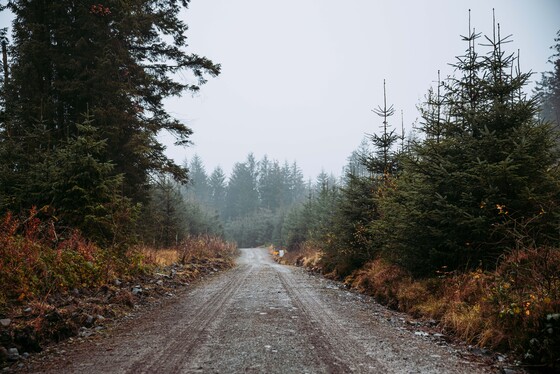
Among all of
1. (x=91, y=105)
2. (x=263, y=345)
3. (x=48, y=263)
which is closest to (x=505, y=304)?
(x=263, y=345)

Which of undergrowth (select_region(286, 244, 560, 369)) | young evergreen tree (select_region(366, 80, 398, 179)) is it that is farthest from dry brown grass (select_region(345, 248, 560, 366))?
young evergreen tree (select_region(366, 80, 398, 179))

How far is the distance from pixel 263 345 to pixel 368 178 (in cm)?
992

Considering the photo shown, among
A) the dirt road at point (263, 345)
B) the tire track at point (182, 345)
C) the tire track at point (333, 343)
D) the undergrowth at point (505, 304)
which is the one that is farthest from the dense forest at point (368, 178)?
the tire track at point (182, 345)

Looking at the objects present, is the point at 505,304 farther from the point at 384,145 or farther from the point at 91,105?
the point at 91,105

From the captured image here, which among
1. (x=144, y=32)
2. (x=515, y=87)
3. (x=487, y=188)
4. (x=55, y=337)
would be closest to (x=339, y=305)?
(x=487, y=188)

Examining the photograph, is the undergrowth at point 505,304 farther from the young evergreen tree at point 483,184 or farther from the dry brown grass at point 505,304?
the young evergreen tree at point 483,184

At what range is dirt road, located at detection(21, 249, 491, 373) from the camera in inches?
167

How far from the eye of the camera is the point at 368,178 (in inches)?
539

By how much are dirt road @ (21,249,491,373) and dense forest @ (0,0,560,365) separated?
126cm

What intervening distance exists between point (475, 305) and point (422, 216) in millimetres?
2352

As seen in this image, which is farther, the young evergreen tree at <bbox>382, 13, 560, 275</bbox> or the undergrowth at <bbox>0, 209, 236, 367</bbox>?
the young evergreen tree at <bbox>382, 13, 560, 275</bbox>

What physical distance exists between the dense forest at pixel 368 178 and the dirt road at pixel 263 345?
1260 millimetres

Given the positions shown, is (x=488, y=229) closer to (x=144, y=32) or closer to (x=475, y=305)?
(x=475, y=305)

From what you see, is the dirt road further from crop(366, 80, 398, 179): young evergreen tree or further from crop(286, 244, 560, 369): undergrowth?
crop(366, 80, 398, 179): young evergreen tree
